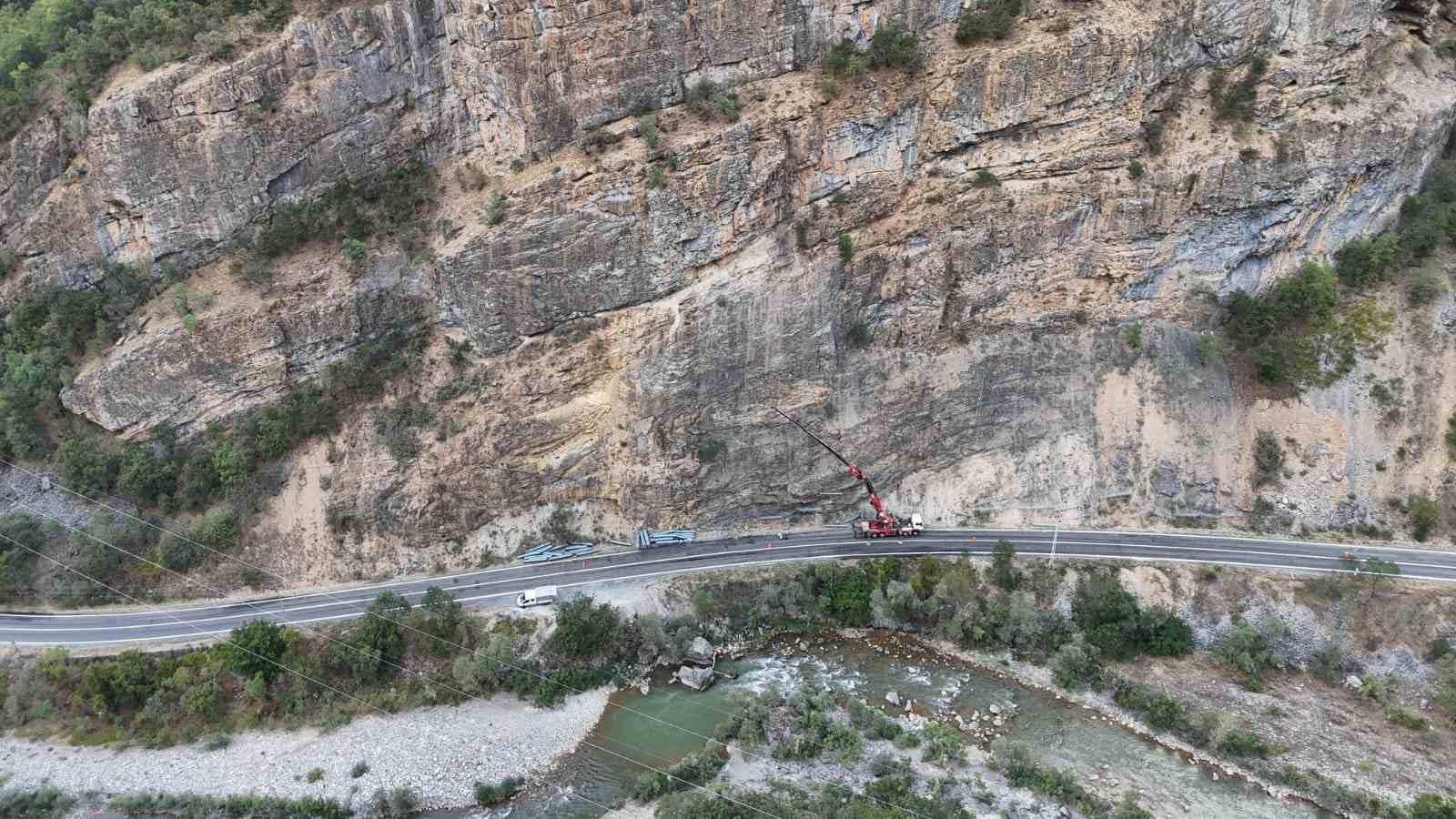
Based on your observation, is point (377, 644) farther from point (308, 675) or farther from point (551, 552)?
point (551, 552)

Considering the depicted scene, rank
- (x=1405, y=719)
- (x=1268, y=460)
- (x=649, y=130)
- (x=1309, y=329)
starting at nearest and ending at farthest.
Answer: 1. (x=1405, y=719)
2. (x=649, y=130)
3. (x=1268, y=460)
4. (x=1309, y=329)

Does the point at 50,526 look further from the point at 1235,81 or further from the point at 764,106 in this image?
the point at 1235,81

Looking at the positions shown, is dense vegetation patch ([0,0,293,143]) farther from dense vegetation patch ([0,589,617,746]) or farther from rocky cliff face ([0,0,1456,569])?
dense vegetation patch ([0,589,617,746])

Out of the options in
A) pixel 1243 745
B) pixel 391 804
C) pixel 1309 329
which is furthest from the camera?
pixel 1309 329

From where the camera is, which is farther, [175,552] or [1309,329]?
[1309,329]

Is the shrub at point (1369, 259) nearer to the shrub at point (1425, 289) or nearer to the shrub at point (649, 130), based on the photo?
the shrub at point (1425, 289)

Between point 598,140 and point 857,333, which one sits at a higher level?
point 598,140

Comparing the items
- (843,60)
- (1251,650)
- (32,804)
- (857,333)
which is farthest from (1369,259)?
(32,804)
